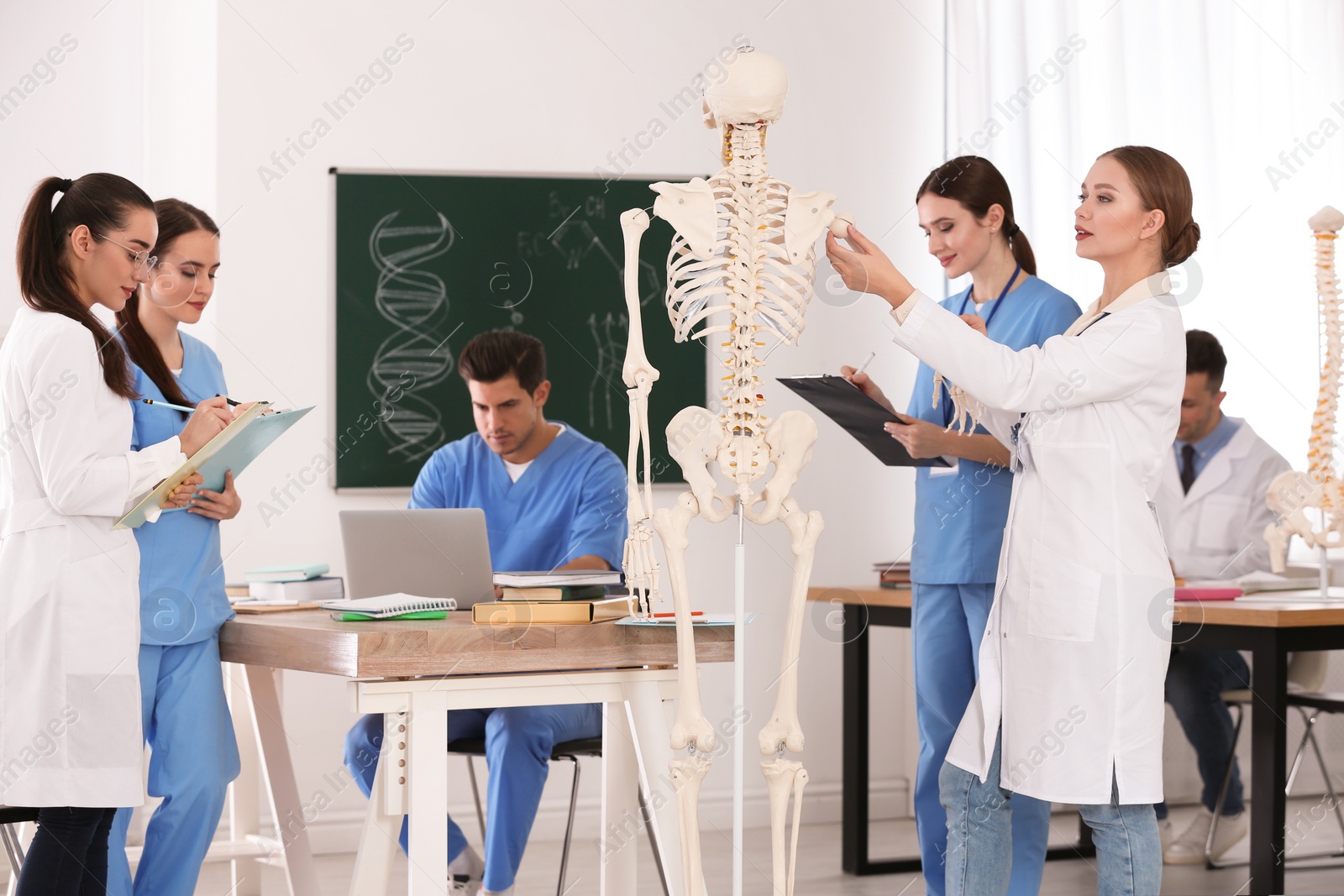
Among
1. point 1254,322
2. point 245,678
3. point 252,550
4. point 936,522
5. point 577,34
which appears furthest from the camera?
point 1254,322

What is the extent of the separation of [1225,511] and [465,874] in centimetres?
283

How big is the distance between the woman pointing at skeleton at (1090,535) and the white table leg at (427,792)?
881 mm

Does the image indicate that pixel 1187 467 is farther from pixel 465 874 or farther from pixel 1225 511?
pixel 465 874

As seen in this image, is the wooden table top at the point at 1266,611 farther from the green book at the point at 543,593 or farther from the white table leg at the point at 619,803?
the green book at the point at 543,593

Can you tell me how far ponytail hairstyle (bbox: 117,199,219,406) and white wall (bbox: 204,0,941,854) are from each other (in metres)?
1.50

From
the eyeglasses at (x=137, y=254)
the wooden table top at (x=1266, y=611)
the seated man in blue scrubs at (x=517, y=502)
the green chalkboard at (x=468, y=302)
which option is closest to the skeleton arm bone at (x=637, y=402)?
the eyeglasses at (x=137, y=254)

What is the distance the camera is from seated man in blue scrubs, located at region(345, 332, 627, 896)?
3135mm

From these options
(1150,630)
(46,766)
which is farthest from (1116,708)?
(46,766)

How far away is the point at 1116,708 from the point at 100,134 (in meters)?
3.62

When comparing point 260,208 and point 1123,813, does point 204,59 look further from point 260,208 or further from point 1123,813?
point 1123,813

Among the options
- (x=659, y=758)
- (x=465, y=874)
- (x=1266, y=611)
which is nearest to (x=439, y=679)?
(x=659, y=758)

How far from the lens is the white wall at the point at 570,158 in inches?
163

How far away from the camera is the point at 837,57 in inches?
185

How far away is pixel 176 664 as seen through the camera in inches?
97.6
